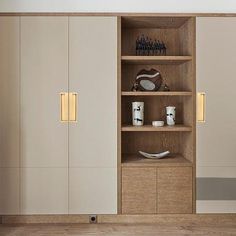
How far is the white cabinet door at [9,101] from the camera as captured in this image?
386 cm

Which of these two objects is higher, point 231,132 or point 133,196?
point 231,132

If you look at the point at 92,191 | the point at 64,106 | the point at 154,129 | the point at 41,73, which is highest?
the point at 41,73

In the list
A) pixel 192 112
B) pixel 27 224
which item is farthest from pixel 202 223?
pixel 27 224

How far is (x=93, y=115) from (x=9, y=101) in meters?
0.80

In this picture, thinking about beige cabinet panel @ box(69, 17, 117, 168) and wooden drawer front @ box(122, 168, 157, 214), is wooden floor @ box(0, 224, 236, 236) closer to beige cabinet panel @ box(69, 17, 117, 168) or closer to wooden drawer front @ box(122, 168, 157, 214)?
wooden drawer front @ box(122, 168, 157, 214)

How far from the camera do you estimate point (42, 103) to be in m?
3.88

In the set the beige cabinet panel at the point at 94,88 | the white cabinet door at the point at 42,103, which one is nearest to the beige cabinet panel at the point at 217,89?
the beige cabinet panel at the point at 94,88

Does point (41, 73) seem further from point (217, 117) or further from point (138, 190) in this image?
point (217, 117)

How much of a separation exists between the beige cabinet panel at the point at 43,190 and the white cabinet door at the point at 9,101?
0.43 feet

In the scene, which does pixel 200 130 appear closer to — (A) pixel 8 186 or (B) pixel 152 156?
(B) pixel 152 156

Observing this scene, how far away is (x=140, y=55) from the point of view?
4.18 metres

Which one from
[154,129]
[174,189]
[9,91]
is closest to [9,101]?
[9,91]

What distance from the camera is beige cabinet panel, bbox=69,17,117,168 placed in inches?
153

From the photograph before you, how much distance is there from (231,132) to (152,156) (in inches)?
31.7
